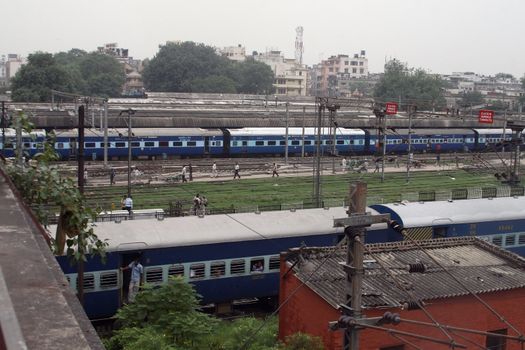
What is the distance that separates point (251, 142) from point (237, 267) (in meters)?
29.5

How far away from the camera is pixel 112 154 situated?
4053 centimetres

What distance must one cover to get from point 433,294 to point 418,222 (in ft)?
21.0

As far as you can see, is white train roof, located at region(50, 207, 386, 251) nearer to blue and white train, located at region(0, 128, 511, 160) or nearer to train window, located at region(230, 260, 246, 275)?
train window, located at region(230, 260, 246, 275)

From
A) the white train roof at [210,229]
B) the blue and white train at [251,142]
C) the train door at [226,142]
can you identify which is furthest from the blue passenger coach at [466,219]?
the train door at [226,142]

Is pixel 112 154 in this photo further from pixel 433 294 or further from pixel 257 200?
pixel 433 294

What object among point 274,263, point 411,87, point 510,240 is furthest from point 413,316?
point 411,87

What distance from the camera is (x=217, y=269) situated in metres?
16.2

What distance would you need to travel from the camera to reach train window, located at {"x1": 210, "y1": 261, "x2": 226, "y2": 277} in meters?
16.1

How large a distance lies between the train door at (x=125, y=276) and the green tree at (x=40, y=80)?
198ft

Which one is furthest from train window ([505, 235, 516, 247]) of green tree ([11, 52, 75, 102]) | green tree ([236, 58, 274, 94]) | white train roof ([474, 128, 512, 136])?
green tree ([236, 58, 274, 94])

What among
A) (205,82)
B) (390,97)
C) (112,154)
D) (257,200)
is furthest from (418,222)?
(205,82)

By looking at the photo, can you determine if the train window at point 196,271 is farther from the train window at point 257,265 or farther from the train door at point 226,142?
the train door at point 226,142

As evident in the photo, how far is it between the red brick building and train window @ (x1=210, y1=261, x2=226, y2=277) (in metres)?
2.17

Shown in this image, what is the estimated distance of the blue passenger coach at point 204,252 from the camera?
1494 cm
